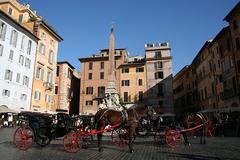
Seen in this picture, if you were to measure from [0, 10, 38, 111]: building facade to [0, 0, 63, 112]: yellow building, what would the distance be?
1.62m

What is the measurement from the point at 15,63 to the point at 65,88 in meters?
15.5

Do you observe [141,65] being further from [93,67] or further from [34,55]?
[34,55]

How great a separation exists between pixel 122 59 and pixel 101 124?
133 feet

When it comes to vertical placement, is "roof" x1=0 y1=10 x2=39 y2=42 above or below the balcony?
above

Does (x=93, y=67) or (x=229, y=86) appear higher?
(x=93, y=67)

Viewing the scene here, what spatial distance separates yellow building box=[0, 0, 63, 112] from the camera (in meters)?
37.4

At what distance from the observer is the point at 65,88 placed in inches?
1861

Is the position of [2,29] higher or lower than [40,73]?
higher

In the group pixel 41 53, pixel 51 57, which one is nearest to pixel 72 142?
pixel 41 53

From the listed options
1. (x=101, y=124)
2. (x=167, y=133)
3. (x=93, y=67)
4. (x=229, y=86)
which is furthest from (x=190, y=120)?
(x=93, y=67)

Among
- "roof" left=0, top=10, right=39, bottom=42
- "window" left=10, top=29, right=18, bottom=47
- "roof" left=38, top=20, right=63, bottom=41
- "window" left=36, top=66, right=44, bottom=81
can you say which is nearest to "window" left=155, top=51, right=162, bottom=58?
"roof" left=38, top=20, right=63, bottom=41

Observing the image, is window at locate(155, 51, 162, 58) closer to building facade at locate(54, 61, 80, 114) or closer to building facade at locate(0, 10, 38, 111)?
building facade at locate(54, 61, 80, 114)

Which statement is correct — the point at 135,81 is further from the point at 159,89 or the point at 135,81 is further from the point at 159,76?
the point at 159,89

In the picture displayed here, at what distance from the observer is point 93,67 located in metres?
51.3
